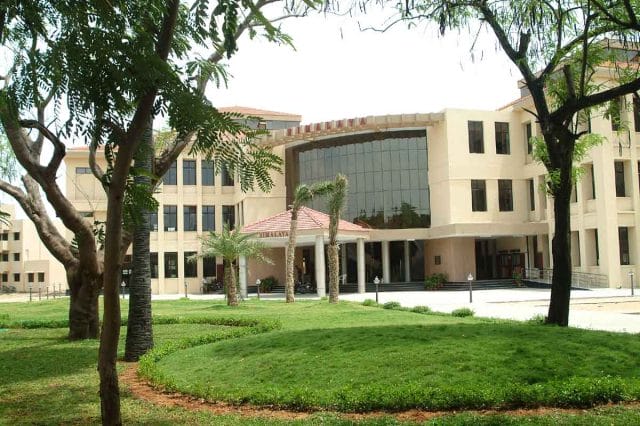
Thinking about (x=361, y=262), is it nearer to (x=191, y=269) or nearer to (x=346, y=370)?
(x=191, y=269)

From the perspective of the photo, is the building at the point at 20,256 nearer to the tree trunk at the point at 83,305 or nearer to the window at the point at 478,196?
the window at the point at 478,196

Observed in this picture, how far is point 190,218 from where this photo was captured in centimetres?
5119

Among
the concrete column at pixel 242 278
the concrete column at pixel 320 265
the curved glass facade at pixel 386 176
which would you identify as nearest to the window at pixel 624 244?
the curved glass facade at pixel 386 176

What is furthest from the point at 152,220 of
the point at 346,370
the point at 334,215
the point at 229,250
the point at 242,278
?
the point at 346,370

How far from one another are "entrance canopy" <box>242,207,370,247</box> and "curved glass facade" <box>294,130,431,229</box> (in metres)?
5.21

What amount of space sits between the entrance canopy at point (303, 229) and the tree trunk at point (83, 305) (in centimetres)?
2070

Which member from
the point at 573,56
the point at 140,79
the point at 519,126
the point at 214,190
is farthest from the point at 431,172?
the point at 140,79

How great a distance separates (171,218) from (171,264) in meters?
3.75

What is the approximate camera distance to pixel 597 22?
11.8 meters

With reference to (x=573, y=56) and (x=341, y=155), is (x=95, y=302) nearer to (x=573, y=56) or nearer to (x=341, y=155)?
(x=573, y=56)

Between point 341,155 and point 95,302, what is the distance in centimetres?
3225

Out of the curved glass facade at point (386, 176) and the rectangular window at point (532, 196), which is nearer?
the rectangular window at point (532, 196)

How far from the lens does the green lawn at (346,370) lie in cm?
730

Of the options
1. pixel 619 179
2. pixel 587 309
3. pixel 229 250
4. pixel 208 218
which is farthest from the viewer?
pixel 208 218
